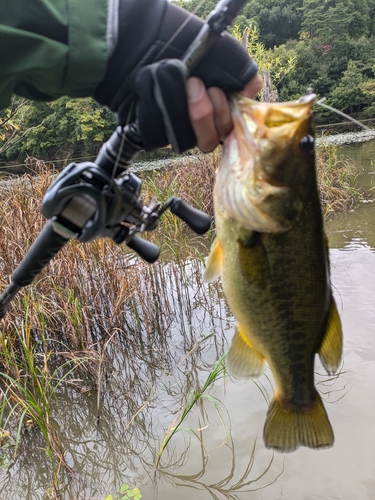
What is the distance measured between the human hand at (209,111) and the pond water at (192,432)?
6.33 feet

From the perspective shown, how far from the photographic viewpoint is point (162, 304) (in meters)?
4.16

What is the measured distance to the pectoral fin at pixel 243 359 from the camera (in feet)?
4.99

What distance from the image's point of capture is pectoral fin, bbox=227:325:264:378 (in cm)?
152

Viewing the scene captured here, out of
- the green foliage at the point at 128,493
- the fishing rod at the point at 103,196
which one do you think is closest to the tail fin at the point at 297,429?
the fishing rod at the point at 103,196

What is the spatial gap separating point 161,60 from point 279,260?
2.38 feet

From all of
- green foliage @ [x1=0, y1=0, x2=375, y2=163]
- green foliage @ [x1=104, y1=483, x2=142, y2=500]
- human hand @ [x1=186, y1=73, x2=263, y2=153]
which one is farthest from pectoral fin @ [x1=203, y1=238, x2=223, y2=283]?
green foliage @ [x1=0, y1=0, x2=375, y2=163]

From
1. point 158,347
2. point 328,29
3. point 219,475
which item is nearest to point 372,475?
point 219,475

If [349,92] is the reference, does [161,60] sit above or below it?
above

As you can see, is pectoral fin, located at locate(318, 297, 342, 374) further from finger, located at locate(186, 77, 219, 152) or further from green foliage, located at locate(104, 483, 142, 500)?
green foliage, located at locate(104, 483, 142, 500)

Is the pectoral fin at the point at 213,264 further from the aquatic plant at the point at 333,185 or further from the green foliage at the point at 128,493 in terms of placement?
the aquatic plant at the point at 333,185

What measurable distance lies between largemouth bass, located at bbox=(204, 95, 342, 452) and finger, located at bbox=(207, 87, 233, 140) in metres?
0.02

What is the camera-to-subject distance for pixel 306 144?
1.21 meters

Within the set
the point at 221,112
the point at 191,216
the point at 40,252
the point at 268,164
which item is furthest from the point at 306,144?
the point at 40,252

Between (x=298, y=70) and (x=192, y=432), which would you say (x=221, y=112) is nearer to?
(x=192, y=432)
